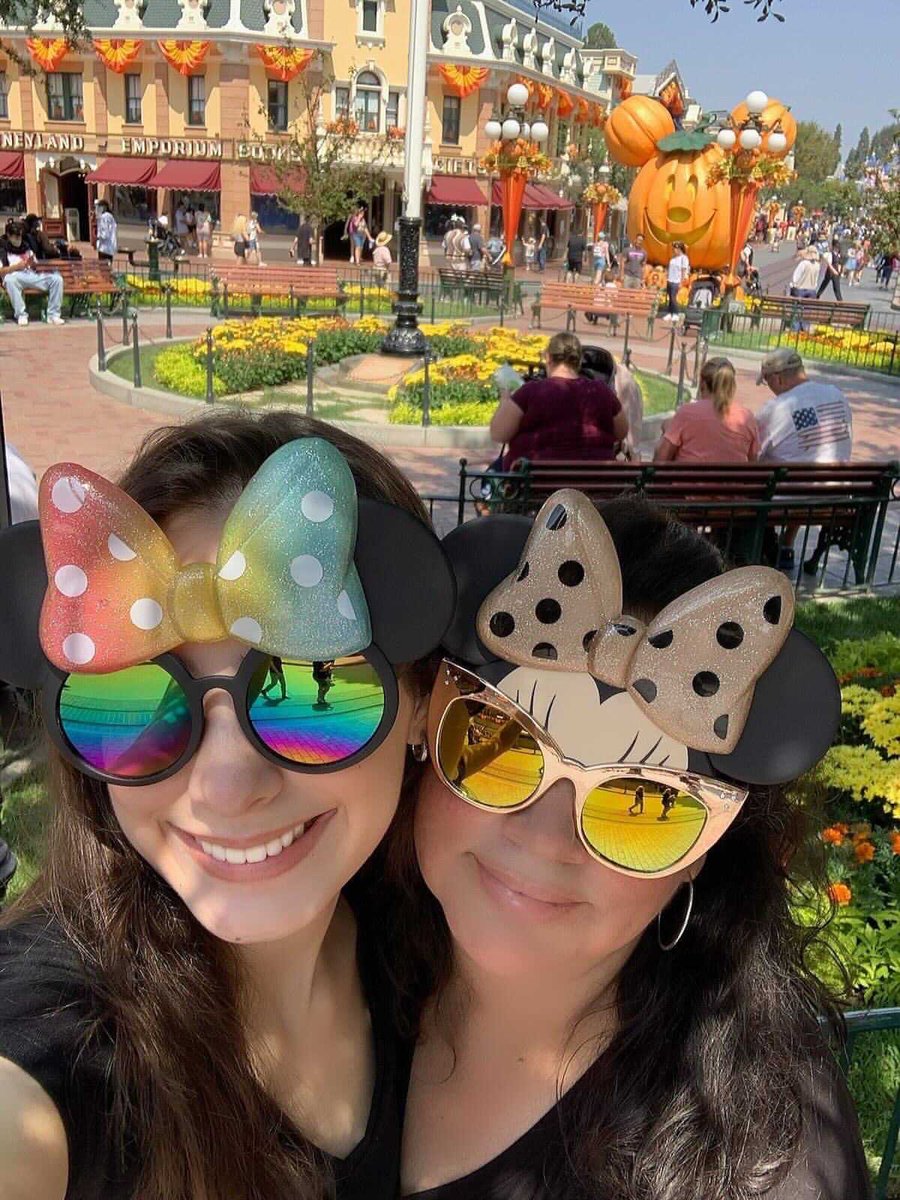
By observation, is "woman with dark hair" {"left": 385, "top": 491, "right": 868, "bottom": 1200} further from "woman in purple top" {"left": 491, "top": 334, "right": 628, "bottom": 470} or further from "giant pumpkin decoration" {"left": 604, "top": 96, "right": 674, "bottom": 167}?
"giant pumpkin decoration" {"left": 604, "top": 96, "right": 674, "bottom": 167}

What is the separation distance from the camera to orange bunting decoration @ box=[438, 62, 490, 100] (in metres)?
36.9

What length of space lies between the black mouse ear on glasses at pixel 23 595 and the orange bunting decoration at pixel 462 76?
4058 cm

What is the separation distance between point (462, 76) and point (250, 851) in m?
41.2

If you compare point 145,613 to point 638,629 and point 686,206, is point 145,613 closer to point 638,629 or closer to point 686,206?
point 638,629

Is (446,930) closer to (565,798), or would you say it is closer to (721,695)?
(565,798)

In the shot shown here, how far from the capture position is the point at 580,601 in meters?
1.27

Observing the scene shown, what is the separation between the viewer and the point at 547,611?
1278 mm

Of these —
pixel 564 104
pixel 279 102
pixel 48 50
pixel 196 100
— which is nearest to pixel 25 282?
pixel 48 50

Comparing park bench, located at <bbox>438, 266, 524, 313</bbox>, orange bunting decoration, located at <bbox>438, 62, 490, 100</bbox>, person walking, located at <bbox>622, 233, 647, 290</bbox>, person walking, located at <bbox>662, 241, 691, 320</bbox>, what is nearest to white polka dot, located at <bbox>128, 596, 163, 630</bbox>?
park bench, located at <bbox>438, 266, 524, 313</bbox>

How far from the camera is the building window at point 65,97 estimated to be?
Result: 37.2 m

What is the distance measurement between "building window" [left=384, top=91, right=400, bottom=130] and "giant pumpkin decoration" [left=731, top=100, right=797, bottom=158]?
17733 millimetres

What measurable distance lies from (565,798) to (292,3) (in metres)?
40.2

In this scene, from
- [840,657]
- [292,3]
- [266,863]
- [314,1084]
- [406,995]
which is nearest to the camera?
[266,863]

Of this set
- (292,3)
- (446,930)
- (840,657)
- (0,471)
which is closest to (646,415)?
(840,657)
